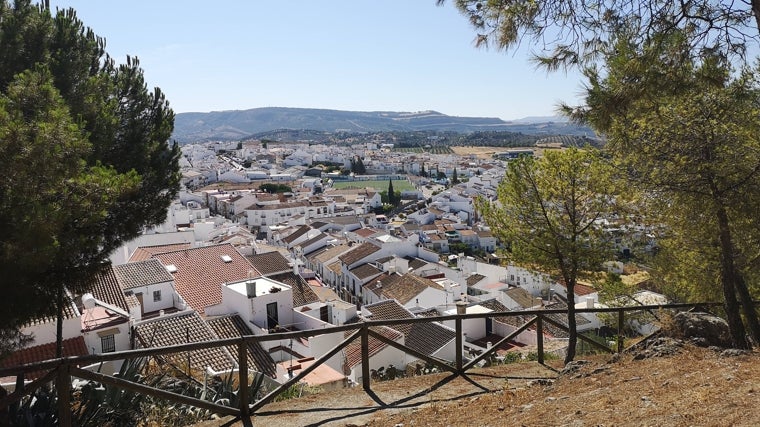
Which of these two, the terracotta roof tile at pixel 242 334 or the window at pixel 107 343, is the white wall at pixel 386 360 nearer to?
the terracotta roof tile at pixel 242 334

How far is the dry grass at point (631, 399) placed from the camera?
13.7ft

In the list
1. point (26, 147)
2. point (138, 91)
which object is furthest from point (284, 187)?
point (26, 147)

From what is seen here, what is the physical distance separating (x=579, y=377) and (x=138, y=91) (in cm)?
969

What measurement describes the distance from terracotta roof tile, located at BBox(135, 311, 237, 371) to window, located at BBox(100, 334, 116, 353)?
73 cm

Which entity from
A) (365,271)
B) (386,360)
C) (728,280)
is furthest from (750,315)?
(365,271)

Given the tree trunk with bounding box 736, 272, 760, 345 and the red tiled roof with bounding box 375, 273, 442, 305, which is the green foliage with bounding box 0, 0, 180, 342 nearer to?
the tree trunk with bounding box 736, 272, 760, 345

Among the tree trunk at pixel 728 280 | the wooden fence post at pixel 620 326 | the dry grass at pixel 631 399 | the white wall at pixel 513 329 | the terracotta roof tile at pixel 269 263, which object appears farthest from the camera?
the terracotta roof tile at pixel 269 263

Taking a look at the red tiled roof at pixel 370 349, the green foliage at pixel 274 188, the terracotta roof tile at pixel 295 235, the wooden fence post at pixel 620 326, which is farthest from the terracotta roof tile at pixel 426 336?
the green foliage at pixel 274 188

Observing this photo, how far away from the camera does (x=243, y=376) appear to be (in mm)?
5082

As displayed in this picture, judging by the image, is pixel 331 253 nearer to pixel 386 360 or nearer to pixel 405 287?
pixel 405 287

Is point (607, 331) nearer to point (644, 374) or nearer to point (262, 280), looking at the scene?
point (262, 280)

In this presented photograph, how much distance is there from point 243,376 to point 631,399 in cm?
341

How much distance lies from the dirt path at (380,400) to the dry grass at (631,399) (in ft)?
0.71

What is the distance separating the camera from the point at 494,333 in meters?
25.6
